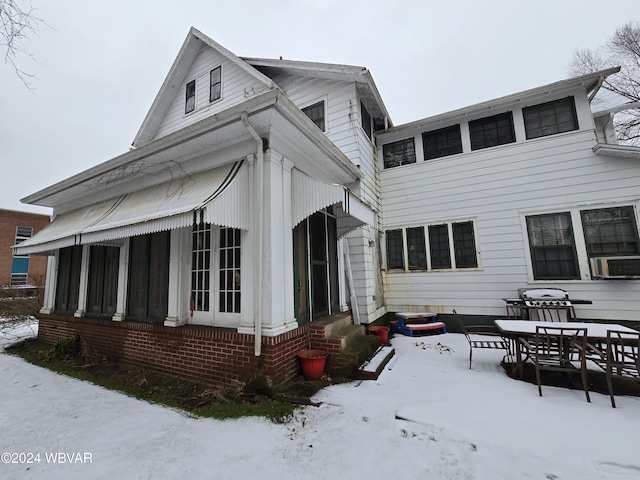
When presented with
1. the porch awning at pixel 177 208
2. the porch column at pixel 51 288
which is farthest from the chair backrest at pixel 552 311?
the porch column at pixel 51 288

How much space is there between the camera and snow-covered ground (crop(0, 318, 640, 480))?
8.01 ft

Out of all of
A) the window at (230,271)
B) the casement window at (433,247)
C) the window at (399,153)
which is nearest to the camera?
the window at (230,271)

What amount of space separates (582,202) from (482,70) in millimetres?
47310

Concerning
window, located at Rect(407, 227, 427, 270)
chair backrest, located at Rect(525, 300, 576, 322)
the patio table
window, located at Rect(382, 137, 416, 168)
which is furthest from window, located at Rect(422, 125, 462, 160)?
the patio table

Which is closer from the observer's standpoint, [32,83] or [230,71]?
[32,83]

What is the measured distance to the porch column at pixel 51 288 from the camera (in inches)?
299

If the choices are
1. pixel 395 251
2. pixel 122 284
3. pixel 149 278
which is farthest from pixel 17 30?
pixel 395 251

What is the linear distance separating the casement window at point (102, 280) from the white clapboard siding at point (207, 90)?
15.2 feet

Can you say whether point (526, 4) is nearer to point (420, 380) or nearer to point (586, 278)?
point (586, 278)

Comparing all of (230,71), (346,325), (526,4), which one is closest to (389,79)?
(526,4)

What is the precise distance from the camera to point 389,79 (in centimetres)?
6900

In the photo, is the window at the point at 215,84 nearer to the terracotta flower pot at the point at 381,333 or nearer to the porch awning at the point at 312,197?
the porch awning at the point at 312,197

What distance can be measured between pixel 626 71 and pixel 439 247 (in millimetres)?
12511

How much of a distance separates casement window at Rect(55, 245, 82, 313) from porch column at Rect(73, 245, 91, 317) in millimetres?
538
